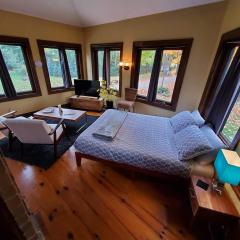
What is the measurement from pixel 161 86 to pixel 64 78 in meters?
3.44

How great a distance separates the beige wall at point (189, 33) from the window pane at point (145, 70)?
0.38 m

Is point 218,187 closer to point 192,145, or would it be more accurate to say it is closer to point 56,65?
point 192,145

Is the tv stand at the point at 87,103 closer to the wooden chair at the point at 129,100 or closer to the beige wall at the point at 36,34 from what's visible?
the beige wall at the point at 36,34

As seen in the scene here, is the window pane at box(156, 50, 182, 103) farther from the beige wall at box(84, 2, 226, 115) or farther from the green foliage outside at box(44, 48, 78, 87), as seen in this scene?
the green foliage outside at box(44, 48, 78, 87)

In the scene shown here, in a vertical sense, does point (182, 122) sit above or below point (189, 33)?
below

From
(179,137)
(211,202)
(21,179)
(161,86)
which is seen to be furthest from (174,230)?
(161,86)

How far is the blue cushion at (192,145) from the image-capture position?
68.8 inches

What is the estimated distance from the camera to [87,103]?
4.86 meters

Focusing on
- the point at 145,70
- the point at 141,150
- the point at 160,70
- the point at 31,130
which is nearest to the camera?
the point at 141,150

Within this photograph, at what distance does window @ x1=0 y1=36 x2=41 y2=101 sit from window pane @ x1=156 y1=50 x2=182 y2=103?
12.2 ft

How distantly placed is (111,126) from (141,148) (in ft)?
2.34

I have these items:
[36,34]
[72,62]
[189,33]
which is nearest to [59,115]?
[36,34]

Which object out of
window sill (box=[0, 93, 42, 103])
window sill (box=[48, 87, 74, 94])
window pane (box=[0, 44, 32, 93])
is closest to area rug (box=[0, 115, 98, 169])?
window sill (box=[0, 93, 42, 103])

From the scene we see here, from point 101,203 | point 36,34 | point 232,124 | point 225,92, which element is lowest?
point 101,203
